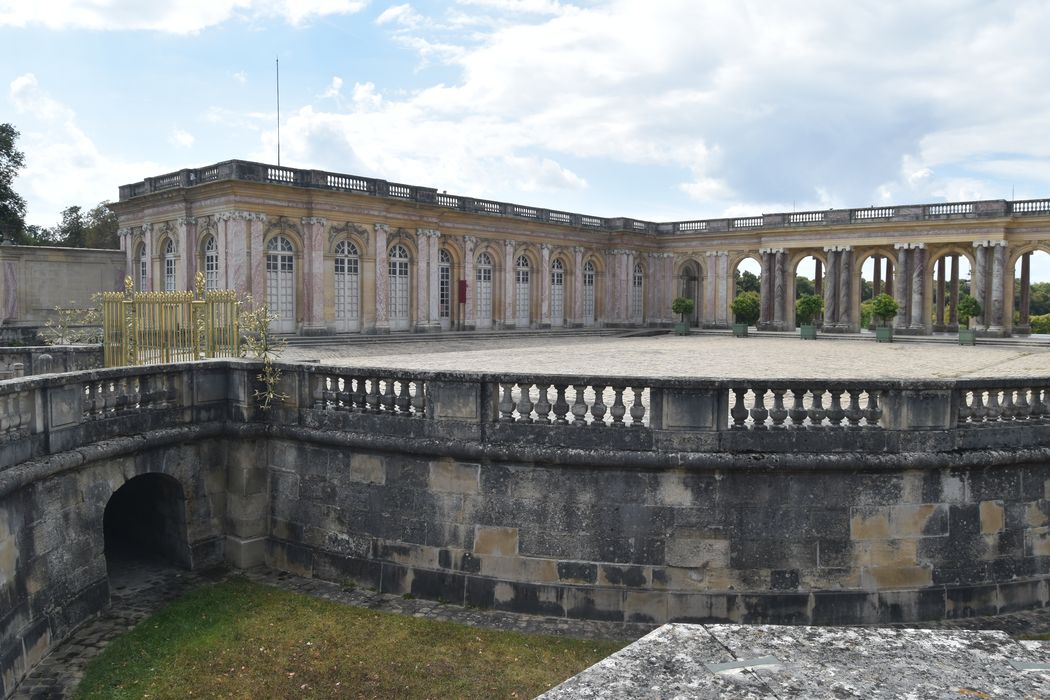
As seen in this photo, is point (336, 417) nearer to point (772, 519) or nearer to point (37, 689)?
point (37, 689)

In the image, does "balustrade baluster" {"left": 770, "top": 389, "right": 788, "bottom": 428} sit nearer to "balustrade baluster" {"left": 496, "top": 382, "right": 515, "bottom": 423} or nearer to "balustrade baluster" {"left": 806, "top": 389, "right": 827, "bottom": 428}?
"balustrade baluster" {"left": 806, "top": 389, "right": 827, "bottom": 428}

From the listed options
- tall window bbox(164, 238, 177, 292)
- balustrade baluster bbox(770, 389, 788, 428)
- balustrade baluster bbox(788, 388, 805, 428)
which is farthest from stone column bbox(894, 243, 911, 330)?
balustrade baluster bbox(770, 389, 788, 428)

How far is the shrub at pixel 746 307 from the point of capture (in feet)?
128

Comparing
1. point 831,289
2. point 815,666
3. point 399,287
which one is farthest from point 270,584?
point 831,289

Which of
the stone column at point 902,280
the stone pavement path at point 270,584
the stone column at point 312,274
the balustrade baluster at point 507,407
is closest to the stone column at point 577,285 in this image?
the stone column at point 902,280

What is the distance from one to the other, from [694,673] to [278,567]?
7.57 m

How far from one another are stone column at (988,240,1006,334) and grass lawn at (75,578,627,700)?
34636 mm

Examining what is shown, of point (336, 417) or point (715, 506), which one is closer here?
point (715, 506)

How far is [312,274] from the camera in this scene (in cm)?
2773

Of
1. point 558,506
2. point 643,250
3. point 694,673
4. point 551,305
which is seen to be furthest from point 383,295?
point 694,673

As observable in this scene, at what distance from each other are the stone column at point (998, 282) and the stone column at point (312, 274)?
28142mm

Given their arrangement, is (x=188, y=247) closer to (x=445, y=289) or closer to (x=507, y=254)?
(x=445, y=289)

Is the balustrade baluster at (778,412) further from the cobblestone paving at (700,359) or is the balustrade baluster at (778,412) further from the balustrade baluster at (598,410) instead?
the cobblestone paving at (700,359)

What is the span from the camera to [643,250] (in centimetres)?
4325
